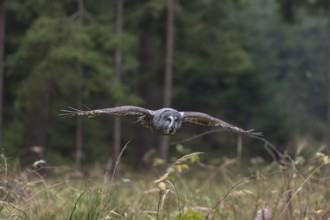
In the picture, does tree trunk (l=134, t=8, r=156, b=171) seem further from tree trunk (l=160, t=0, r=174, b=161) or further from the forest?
tree trunk (l=160, t=0, r=174, b=161)


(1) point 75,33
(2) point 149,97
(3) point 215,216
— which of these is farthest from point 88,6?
(3) point 215,216

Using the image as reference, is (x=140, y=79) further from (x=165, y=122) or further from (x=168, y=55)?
(x=165, y=122)

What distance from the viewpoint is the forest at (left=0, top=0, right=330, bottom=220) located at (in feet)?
60.9

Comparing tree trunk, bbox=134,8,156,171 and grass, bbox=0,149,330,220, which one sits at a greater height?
grass, bbox=0,149,330,220

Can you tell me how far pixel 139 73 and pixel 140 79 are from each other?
4.90ft

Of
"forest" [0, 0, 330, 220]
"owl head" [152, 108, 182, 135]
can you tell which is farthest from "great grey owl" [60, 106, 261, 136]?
"forest" [0, 0, 330, 220]

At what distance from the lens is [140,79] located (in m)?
24.3

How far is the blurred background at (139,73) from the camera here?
62.7ft

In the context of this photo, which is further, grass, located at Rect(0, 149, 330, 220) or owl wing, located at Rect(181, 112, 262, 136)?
grass, located at Rect(0, 149, 330, 220)

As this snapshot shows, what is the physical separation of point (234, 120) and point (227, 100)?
942mm

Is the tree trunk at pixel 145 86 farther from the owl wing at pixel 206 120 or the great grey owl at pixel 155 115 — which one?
the great grey owl at pixel 155 115

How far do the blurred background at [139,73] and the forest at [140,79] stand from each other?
4 cm

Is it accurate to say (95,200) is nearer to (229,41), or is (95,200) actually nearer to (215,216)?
(215,216)

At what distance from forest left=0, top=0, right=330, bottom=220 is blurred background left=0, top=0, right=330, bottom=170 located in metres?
0.04
